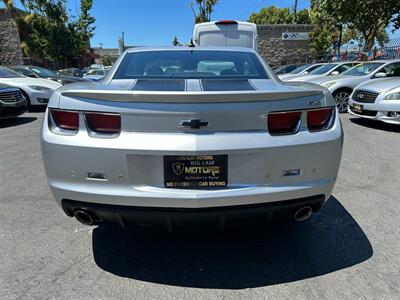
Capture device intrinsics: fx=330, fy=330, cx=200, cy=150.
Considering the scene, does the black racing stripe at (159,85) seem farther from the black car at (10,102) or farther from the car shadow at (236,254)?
the black car at (10,102)

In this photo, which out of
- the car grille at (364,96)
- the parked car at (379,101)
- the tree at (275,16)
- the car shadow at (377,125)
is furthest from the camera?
the tree at (275,16)

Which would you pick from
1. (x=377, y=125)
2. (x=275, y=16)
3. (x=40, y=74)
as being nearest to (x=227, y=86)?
(x=377, y=125)

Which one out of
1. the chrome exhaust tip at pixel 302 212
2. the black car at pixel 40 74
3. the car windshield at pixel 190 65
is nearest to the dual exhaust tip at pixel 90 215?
the chrome exhaust tip at pixel 302 212

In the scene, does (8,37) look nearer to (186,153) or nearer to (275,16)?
(186,153)

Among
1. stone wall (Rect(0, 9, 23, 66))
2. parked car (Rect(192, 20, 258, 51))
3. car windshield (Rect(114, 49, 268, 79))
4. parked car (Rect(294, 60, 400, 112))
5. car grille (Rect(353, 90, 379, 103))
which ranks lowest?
car grille (Rect(353, 90, 379, 103))

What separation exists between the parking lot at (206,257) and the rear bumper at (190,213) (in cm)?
41

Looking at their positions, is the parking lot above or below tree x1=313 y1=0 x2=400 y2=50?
below

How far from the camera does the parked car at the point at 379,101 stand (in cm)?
693

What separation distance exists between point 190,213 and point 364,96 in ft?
22.5

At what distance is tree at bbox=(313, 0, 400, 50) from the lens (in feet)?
55.5

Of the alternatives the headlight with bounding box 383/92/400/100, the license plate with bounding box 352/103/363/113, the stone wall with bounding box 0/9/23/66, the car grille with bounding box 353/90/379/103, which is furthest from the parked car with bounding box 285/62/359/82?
the stone wall with bounding box 0/9/23/66

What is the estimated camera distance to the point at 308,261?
2473 millimetres

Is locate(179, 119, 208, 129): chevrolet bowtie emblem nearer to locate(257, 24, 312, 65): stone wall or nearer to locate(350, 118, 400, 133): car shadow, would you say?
locate(350, 118, 400, 133): car shadow

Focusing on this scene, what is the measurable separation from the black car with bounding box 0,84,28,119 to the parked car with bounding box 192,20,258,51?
581cm
